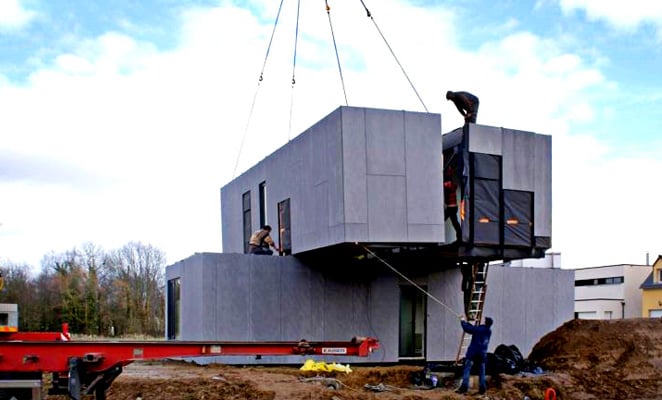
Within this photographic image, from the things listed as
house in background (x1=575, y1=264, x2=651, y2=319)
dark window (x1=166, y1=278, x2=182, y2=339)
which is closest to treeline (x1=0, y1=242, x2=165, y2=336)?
dark window (x1=166, y1=278, x2=182, y2=339)

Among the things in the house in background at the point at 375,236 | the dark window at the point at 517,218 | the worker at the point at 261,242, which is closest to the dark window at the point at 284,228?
the house in background at the point at 375,236

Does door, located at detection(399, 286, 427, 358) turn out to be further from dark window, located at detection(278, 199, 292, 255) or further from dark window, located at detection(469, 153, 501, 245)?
dark window, located at detection(469, 153, 501, 245)

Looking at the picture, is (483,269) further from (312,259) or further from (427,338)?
(312,259)

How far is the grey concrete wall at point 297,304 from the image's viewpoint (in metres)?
19.2

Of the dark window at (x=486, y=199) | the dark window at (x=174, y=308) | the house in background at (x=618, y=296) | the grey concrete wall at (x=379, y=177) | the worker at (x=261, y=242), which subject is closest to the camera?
the grey concrete wall at (x=379, y=177)

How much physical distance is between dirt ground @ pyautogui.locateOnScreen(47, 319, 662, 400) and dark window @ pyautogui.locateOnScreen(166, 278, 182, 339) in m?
2.44

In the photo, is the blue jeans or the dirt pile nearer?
the blue jeans

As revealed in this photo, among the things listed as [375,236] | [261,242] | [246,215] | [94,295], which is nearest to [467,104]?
[375,236]

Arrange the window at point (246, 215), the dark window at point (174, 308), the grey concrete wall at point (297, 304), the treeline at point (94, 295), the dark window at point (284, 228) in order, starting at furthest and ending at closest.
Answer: the treeline at point (94, 295)
the window at point (246, 215)
the dark window at point (174, 308)
the dark window at point (284, 228)
the grey concrete wall at point (297, 304)

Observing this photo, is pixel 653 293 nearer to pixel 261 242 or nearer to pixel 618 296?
pixel 618 296

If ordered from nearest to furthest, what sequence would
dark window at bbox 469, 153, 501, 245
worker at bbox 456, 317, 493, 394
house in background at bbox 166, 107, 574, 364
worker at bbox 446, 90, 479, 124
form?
worker at bbox 456, 317, 493, 394
house in background at bbox 166, 107, 574, 364
dark window at bbox 469, 153, 501, 245
worker at bbox 446, 90, 479, 124

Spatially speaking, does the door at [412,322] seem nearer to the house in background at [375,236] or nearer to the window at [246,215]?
the house in background at [375,236]

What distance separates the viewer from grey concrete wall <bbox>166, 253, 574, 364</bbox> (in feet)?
63.0

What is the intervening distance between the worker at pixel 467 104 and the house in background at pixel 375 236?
434mm
